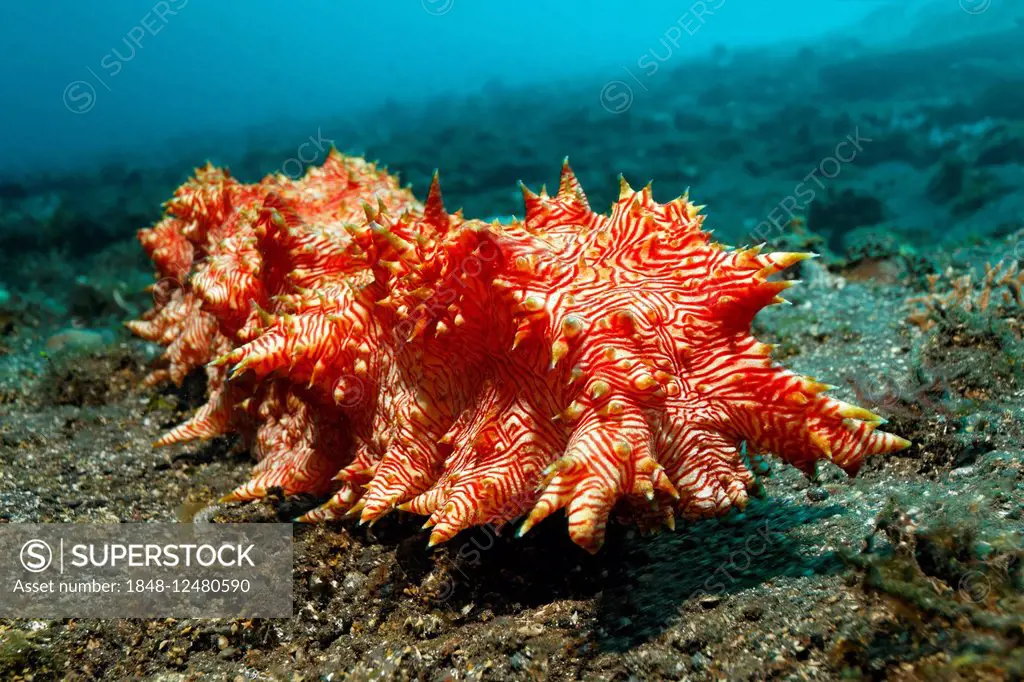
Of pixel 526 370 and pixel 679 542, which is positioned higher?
pixel 526 370

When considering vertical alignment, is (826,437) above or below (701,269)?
below

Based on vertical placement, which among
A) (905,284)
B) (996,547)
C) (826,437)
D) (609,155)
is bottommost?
(996,547)

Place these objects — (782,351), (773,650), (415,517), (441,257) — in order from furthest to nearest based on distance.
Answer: (782,351)
(415,517)
(441,257)
(773,650)

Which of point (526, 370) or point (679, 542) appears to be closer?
point (526, 370)

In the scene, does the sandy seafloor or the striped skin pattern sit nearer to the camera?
the sandy seafloor

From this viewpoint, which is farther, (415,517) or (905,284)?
(905,284)

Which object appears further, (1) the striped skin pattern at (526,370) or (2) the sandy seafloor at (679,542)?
(1) the striped skin pattern at (526,370)

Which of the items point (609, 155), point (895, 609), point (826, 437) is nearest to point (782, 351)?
point (826, 437)

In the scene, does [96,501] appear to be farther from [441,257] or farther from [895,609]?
[895,609]
